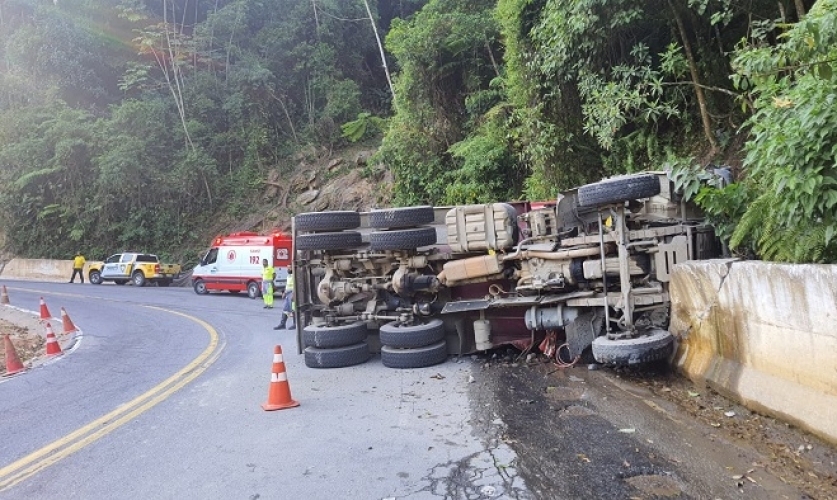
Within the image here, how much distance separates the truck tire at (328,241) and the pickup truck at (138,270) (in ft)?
77.0

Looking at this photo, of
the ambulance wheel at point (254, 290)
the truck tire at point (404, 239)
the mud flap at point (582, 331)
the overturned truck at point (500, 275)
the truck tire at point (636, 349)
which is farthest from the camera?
the ambulance wheel at point (254, 290)

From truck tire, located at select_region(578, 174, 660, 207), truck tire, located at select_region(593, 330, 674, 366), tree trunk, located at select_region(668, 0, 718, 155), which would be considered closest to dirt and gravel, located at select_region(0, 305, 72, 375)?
truck tire, located at select_region(593, 330, 674, 366)

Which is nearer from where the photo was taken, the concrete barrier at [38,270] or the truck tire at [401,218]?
the truck tire at [401,218]

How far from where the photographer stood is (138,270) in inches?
1143

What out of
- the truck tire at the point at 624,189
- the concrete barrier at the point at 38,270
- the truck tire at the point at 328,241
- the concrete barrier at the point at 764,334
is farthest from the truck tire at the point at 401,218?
the concrete barrier at the point at 38,270

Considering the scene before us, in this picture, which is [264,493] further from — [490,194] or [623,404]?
[490,194]

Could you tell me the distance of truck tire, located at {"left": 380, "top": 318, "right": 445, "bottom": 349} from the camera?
25.3ft

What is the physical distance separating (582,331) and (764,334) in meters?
2.44

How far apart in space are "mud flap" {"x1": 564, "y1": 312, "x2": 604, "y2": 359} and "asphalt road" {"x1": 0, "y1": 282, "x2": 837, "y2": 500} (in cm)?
26

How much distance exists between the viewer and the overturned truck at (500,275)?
6.39 meters

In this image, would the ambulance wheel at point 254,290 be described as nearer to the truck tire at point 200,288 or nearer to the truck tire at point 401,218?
the truck tire at point 200,288

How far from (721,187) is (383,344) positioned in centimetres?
461

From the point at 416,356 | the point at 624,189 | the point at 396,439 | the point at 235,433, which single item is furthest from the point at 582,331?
the point at 235,433

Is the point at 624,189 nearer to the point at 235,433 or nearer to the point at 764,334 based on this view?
the point at 764,334
